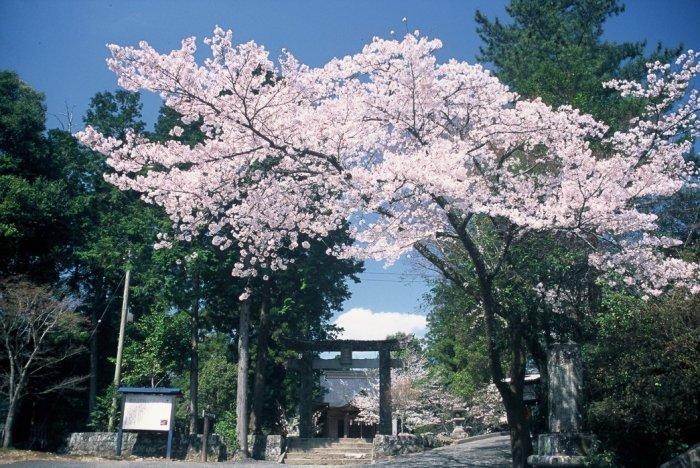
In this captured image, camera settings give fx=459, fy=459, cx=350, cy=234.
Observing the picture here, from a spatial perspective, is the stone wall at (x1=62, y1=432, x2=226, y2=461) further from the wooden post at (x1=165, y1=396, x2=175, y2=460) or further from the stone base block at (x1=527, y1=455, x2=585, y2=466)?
the stone base block at (x1=527, y1=455, x2=585, y2=466)

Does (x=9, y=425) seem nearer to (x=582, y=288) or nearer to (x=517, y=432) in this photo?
(x=517, y=432)

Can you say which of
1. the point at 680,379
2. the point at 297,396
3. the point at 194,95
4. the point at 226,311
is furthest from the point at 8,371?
the point at 680,379

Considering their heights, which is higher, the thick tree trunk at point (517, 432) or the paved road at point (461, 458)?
the thick tree trunk at point (517, 432)

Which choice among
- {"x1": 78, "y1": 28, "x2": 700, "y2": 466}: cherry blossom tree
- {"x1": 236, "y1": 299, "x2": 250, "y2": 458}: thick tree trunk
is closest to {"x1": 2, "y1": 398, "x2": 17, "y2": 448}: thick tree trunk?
{"x1": 236, "y1": 299, "x2": 250, "y2": 458}: thick tree trunk

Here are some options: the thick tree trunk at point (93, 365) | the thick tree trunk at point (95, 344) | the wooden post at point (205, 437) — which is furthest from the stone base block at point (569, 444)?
the thick tree trunk at point (93, 365)

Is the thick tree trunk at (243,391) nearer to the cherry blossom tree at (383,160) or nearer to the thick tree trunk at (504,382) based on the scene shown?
the cherry blossom tree at (383,160)

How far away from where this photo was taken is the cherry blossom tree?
21.8 feet

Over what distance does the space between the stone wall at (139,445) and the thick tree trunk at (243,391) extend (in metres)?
0.75

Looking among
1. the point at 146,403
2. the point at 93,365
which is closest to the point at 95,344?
the point at 93,365

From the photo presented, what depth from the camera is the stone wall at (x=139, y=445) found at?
15.7 m

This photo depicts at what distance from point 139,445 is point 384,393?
29.6 ft

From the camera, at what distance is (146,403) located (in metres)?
15.1

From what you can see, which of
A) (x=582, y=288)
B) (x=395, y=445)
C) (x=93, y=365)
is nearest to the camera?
(x=582, y=288)

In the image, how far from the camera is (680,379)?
23.1ft
